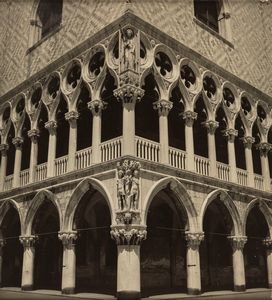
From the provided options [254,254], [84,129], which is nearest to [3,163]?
[84,129]

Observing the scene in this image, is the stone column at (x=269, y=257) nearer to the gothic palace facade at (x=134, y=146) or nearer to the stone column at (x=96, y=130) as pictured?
the gothic palace facade at (x=134, y=146)

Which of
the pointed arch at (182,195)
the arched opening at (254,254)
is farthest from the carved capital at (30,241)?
the arched opening at (254,254)

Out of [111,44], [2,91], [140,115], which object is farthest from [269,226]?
[2,91]

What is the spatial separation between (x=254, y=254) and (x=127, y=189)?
10.1m

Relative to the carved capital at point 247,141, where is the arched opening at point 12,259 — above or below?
below

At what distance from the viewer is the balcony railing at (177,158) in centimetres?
1306

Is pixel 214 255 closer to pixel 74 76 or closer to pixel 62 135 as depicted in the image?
pixel 62 135

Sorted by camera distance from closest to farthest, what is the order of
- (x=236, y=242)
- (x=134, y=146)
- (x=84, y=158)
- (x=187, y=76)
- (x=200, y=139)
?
(x=134, y=146) < (x=84, y=158) < (x=236, y=242) < (x=187, y=76) < (x=200, y=139)

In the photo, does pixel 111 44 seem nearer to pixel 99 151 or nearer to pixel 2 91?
pixel 99 151

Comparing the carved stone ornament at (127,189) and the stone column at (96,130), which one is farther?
the stone column at (96,130)

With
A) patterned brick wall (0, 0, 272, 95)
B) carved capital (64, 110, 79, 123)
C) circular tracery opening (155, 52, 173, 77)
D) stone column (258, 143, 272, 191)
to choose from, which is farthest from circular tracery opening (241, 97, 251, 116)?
carved capital (64, 110, 79, 123)

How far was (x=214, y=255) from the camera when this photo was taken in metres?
17.1

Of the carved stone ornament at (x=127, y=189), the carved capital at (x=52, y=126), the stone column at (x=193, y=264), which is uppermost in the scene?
the carved capital at (x=52, y=126)

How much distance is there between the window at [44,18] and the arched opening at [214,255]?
10.5 metres
